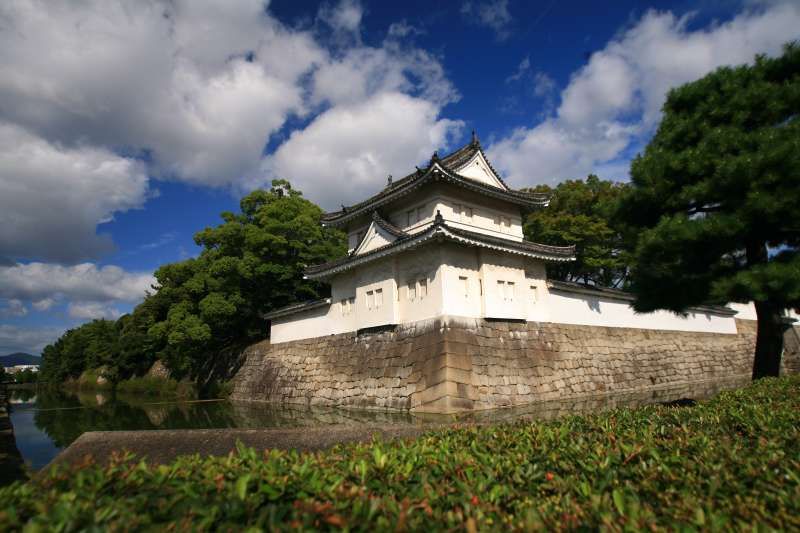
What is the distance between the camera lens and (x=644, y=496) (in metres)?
2.89

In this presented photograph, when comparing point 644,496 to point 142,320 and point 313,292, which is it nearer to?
point 313,292

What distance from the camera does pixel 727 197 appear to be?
33.2 ft

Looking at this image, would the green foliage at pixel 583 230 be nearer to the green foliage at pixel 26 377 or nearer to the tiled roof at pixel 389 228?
the tiled roof at pixel 389 228

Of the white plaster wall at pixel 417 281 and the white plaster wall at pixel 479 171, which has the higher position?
the white plaster wall at pixel 479 171

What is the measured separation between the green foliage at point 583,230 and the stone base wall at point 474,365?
6.89 meters

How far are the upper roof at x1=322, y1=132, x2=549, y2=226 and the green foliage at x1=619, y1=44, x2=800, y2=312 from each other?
5822 mm

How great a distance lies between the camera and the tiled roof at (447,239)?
13.4 meters

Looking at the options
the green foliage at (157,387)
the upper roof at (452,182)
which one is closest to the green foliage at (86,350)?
the green foliage at (157,387)

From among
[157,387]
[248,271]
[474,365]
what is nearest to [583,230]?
[474,365]

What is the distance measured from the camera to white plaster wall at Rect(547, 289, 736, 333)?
1698 cm

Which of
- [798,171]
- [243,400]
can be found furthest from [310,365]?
[798,171]

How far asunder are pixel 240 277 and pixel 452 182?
1316cm

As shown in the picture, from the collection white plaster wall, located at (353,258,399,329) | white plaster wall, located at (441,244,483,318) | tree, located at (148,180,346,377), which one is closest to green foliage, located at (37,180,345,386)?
tree, located at (148,180,346,377)

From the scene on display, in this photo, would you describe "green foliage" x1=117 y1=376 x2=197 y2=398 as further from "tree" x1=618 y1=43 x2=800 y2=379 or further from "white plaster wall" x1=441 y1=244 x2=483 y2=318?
"tree" x1=618 y1=43 x2=800 y2=379
